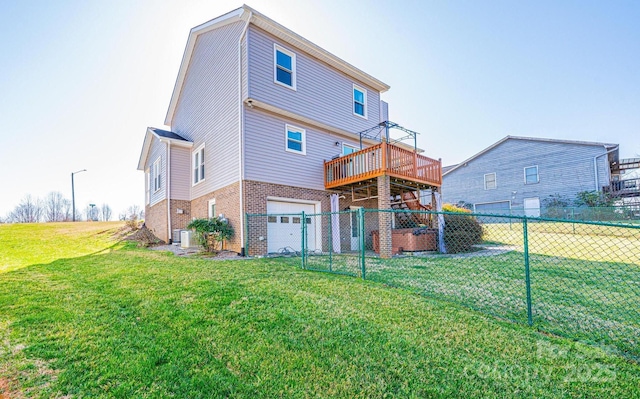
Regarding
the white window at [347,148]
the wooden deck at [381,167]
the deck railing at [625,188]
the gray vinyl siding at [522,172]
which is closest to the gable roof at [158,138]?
the wooden deck at [381,167]

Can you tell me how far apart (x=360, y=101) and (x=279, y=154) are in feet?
18.2

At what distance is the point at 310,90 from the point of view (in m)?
11.7

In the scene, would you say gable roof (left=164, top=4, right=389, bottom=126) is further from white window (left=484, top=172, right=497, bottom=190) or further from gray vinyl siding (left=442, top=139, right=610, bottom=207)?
white window (left=484, top=172, right=497, bottom=190)

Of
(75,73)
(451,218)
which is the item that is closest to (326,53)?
(451,218)

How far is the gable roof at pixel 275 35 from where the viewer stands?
32.8 ft

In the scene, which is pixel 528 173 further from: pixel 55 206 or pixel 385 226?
pixel 55 206

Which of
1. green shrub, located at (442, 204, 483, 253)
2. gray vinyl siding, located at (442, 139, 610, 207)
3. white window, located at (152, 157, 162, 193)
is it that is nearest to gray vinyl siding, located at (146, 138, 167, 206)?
white window, located at (152, 157, 162, 193)

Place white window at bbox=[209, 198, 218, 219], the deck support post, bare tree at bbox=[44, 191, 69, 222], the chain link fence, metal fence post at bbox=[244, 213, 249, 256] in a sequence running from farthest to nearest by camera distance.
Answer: bare tree at bbox=[44, 191, 69, 222]
white window at bbox=[209, 198, 218, 219]
the deck support post
metal fence post at bbox=[244, 213, 249, 256]
the chain link fence

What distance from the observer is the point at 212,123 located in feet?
39.2

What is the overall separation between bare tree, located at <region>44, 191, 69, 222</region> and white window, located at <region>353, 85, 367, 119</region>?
158 feet

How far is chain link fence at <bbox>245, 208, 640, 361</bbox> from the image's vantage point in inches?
145

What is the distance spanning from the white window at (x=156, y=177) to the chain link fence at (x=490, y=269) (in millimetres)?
7919

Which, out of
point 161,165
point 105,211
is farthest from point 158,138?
point 105,211

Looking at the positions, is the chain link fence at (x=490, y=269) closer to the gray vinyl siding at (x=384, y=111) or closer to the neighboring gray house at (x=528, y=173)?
the gray vinyl siding at (x=384, y=111)
